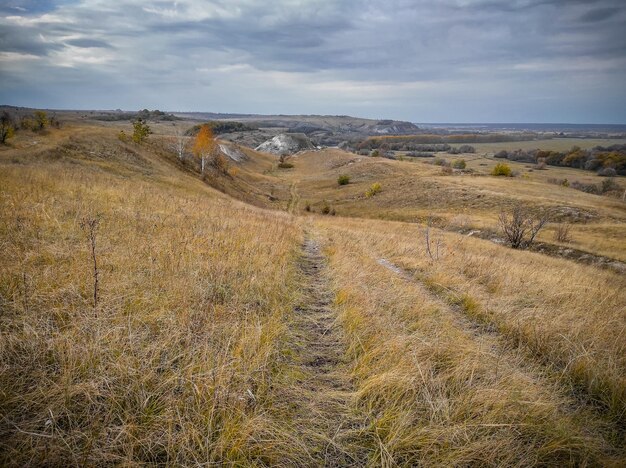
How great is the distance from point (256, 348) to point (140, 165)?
123 feet

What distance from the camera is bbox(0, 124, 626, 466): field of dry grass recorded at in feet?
8.30

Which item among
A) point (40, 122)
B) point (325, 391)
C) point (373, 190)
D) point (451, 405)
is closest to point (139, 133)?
point (40, 122)

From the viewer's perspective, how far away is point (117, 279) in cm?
462

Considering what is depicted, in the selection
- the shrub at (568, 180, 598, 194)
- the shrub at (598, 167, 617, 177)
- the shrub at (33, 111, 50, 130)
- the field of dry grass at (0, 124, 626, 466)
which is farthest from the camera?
the shrub at (598, 167, 617, 177)

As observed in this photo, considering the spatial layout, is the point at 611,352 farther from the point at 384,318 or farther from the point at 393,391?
the point at 393,391

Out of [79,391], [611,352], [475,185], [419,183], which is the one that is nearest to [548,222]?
[475,185]

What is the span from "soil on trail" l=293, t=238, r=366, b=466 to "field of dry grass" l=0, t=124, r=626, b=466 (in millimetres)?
18

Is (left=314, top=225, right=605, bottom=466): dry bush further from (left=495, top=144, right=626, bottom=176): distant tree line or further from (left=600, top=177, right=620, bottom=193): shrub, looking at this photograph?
(left=495, top=144, right=626, bottom=176): distant tree line

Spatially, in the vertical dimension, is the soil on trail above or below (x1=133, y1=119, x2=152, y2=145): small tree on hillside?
below

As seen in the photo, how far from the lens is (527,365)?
4.21m

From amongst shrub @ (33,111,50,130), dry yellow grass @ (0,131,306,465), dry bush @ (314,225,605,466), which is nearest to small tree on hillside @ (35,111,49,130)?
shrub @ (33,111,50,130)

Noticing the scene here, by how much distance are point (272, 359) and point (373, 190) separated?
185 ft

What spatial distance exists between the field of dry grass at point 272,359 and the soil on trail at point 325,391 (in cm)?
2

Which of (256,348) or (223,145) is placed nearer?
(256,348)
